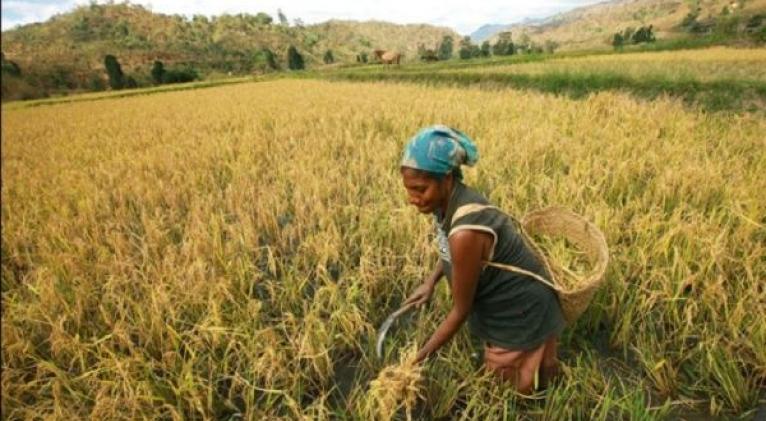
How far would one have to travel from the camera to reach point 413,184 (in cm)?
160

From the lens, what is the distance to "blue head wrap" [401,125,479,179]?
1503 millimetres

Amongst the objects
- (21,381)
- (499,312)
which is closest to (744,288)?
(499,312)

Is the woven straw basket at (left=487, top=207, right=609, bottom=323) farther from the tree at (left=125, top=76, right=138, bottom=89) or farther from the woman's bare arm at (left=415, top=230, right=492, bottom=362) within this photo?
the tree at (left=125, top=76, right=138, bottom=89)

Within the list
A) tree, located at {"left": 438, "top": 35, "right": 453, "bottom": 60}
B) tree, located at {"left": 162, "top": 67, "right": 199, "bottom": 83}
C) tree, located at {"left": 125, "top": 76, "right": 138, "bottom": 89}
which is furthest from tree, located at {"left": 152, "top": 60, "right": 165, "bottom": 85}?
tree, located at {"left": 438, "top": 35, "right": 453, "bottom": 60}

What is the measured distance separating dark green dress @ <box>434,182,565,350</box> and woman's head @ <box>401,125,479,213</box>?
82 millimetres

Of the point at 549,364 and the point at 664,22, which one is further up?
the point at 664,22

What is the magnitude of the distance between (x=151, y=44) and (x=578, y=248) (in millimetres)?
61935

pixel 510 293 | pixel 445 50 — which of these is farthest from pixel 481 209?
pixel 445 50

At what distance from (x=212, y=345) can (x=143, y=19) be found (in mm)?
80870

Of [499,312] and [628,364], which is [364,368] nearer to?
[499,312]

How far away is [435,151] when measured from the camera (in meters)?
1.50

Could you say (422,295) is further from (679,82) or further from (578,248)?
(679,82)

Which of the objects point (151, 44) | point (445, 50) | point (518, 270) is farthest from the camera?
point (445, 50)

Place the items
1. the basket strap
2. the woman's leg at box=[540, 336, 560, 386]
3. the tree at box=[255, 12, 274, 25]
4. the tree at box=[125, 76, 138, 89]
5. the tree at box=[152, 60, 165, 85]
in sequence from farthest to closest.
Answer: the tree at box=[255, 12, 274, 25] → the tree at box=[152, 60, 165, 85] → the tree at box=[125, 76, 138, 89] → the woman's leg at box=[540, 336, 560, 386] → the basket strap
